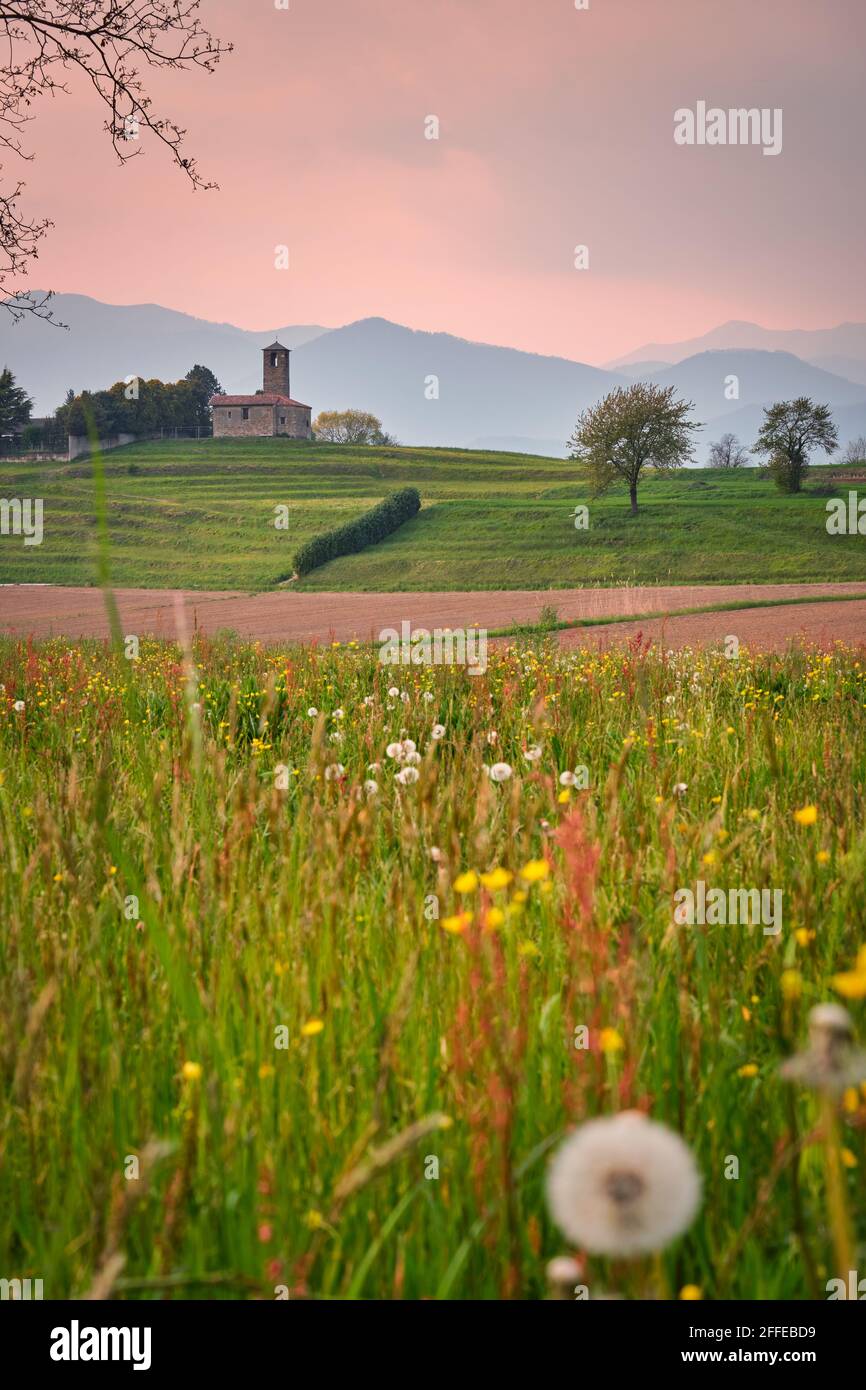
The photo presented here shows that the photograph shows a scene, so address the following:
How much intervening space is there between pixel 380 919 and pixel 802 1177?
1234 millimetres

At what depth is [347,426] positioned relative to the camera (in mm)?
141375

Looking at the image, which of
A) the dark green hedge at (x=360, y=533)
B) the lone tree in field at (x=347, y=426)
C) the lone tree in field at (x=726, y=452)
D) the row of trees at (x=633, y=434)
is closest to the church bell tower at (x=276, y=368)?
the lone tree in field at (x=347, y=426)

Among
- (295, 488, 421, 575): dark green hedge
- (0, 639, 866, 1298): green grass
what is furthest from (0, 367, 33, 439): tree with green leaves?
(0, 639, 866, 1298): green grass

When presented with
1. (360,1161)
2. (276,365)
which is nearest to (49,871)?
(360,1161)

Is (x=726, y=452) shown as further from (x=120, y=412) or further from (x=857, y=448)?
(x=120, y=412)

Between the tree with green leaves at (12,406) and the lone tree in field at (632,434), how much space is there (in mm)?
38819

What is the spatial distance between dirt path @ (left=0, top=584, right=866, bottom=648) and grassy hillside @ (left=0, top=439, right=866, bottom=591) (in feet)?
19.7

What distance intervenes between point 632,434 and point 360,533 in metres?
15.7

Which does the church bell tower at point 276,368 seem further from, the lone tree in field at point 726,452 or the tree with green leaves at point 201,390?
the lone tree in field at point 726,452

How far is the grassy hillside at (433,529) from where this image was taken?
41688mm
